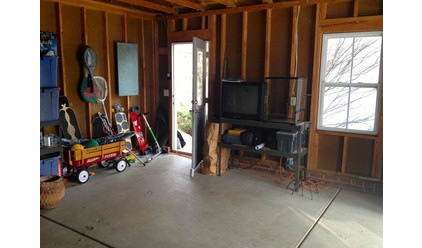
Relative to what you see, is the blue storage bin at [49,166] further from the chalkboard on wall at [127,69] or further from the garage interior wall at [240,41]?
the chalkboard on wall at [127,69]

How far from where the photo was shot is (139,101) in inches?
245

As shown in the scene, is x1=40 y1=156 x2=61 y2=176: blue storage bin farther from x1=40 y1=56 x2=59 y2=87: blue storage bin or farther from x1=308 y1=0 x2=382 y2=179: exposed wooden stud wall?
x1=308 y1=0 x2=382 y2=179: exposed wooden stud wall

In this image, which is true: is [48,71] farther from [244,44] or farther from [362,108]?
[362,108]

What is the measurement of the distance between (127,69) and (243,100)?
237 cm

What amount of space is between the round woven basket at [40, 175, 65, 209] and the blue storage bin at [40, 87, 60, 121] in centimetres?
88

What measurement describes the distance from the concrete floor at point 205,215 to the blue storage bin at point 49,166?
0.32 m

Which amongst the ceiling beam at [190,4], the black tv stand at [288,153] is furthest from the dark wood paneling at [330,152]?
the ceiling beam at [190,4]

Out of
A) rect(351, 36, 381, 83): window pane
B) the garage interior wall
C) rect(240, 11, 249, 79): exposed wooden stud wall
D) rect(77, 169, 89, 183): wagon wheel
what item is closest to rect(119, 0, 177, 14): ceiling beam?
the garage interior wall

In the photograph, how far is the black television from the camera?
4570 mm

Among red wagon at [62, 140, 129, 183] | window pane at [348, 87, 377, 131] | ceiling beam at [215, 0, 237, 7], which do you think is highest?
ceiling beam at [215, 0, 237, 7]

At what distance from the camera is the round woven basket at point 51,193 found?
3588 millimetres

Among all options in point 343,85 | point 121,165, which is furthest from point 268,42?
point 121,165

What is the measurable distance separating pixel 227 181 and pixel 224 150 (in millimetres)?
578
